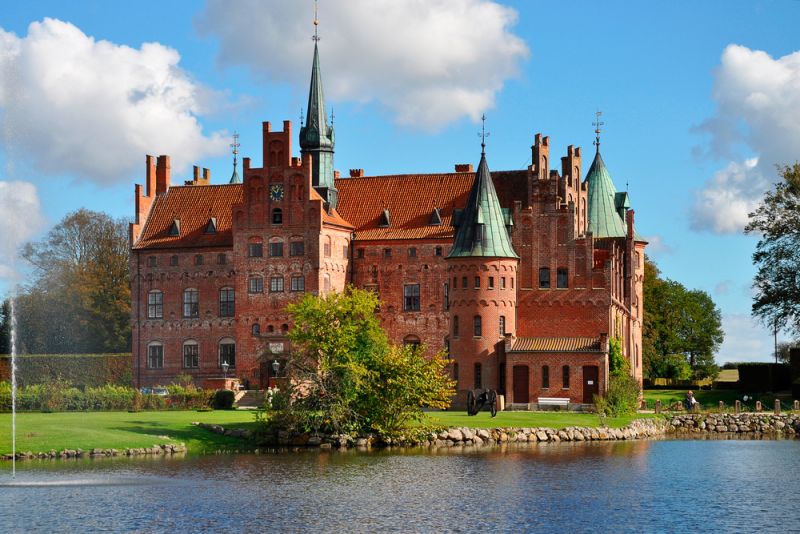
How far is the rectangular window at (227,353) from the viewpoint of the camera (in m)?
80.5

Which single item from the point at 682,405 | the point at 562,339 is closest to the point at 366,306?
the point at 562,339

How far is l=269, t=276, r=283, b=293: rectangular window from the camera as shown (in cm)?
7869

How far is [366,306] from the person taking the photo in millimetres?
53125

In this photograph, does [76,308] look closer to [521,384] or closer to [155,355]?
[155,355]

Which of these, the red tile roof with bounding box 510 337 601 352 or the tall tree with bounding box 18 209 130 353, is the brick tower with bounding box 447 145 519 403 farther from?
the tall tree with bounding box 18 209 130 353

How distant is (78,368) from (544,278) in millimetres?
30378

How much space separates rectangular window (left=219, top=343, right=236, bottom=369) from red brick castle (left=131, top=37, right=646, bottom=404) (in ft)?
0.44

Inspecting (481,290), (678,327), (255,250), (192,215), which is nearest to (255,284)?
(255,250)

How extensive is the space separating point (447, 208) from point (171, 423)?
1225 inches

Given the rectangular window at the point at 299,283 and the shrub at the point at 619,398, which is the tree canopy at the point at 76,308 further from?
the shrub at the point at 619,398

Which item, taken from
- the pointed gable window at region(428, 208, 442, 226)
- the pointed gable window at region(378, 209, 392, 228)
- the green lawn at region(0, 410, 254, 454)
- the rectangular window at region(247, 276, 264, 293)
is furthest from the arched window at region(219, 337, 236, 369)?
the green lawn at region(0, 410, 254, 454)

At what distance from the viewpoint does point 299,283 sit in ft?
257

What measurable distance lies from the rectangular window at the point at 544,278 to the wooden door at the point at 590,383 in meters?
6.77

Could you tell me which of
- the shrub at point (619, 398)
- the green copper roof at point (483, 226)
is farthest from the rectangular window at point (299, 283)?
the shrub at point (619, 398)
